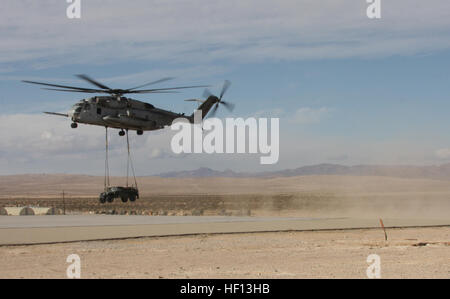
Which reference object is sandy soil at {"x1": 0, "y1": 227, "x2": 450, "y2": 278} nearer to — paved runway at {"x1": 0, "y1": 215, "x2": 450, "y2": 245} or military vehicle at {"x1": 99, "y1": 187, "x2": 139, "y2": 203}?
paved runway at {"x1": 0, "y1": 215, "x2": 450, "y2": 245}

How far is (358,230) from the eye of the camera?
1585 inches

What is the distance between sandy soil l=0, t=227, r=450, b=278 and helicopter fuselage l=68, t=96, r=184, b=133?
1512 cm

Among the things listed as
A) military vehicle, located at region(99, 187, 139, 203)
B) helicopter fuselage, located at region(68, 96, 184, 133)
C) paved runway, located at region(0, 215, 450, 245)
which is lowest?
paved runway, located at region(0, 215, 450, 245)

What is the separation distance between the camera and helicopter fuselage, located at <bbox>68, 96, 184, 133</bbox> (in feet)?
153

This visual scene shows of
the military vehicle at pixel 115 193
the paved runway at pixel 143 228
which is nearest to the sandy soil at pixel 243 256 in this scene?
the paved runway at pixel 143 228

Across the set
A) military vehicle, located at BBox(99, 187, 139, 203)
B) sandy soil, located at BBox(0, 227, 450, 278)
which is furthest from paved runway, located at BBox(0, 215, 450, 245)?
military vehicle, located at BBox(99, 187, 139, 203)

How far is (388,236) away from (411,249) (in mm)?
6048

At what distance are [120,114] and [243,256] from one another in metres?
22.5

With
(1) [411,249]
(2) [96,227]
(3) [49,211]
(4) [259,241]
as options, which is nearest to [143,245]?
(4) [259,241]

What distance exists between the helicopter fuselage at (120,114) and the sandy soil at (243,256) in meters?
15.1

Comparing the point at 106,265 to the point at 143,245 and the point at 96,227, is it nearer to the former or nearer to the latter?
the point at 143,245

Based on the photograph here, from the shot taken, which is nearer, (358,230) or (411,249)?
(411,249)

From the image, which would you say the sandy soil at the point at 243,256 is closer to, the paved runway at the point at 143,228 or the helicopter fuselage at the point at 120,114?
the paved runway at the point at 143,228

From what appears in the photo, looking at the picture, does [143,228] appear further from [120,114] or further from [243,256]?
[243,256]
